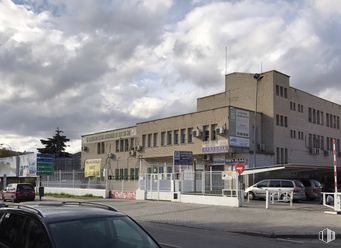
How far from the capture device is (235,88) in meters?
53.3

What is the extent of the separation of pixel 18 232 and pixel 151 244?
1460 millimetres

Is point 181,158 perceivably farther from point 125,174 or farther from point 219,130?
point 125,174

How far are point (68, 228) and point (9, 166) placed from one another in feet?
235

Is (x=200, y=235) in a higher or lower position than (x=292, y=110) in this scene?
lower

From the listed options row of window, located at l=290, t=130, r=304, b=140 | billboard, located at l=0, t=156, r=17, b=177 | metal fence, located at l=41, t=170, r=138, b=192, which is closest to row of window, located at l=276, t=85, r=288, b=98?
row of window, located at l=290, t=130, r=304, b=140

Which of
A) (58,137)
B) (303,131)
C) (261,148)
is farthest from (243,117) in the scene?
(58,137)

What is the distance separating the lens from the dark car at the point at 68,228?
4.83 m

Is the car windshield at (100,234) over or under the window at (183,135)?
under

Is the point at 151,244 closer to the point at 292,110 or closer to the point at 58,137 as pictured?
the point at 292,110

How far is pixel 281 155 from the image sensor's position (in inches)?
1953

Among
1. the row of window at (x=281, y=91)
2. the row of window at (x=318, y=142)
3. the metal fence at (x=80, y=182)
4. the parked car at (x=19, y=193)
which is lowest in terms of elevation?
the parked car at (x=19, y=193)

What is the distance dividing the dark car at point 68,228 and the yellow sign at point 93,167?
51.6m

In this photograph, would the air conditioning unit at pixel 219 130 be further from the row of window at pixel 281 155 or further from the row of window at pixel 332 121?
the row of window at pixel 332 121

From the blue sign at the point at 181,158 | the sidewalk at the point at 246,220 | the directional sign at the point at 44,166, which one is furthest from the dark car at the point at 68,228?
the directional sign at the point at 44,166
